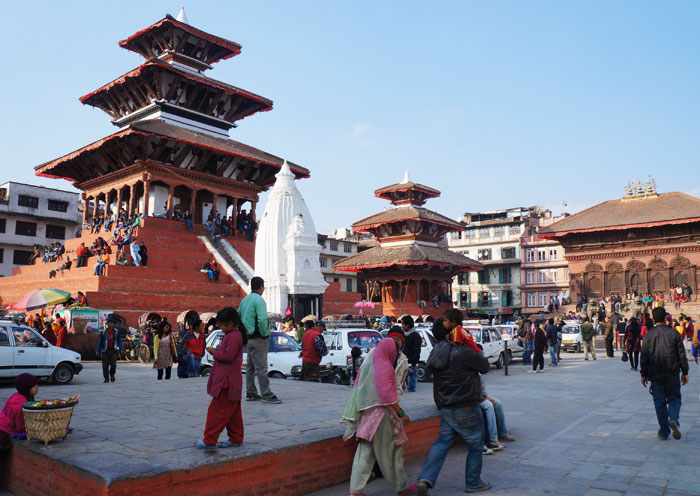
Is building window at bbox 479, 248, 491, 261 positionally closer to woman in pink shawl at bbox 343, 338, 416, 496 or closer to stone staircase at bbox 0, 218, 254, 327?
stone staircase at bbox 0, 218, 254, 327

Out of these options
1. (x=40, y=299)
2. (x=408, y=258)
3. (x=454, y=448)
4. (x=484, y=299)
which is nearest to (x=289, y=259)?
(x=40, y=299)

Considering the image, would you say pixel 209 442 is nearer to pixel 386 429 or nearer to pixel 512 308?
pixel 386 429

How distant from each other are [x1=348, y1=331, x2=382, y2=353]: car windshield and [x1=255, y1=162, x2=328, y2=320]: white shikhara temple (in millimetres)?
9756

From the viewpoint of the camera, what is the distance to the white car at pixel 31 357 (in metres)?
12.1

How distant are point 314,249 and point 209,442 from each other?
729 inches

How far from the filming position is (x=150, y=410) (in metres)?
7.18

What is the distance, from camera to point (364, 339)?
13375 mm

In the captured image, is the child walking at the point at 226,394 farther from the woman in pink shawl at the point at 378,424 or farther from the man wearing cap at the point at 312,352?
the man wearing cap at the point at 312,352

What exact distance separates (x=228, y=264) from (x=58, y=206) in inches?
1140

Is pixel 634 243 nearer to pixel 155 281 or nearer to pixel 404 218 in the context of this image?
pixel 404 218

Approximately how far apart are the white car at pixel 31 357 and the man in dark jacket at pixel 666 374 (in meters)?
11.6

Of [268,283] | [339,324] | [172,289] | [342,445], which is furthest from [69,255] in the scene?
[342,445]

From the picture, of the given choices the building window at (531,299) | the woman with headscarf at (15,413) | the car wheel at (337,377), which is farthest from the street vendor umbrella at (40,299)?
the building window at (531,299)

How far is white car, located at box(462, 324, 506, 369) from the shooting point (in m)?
17.5
